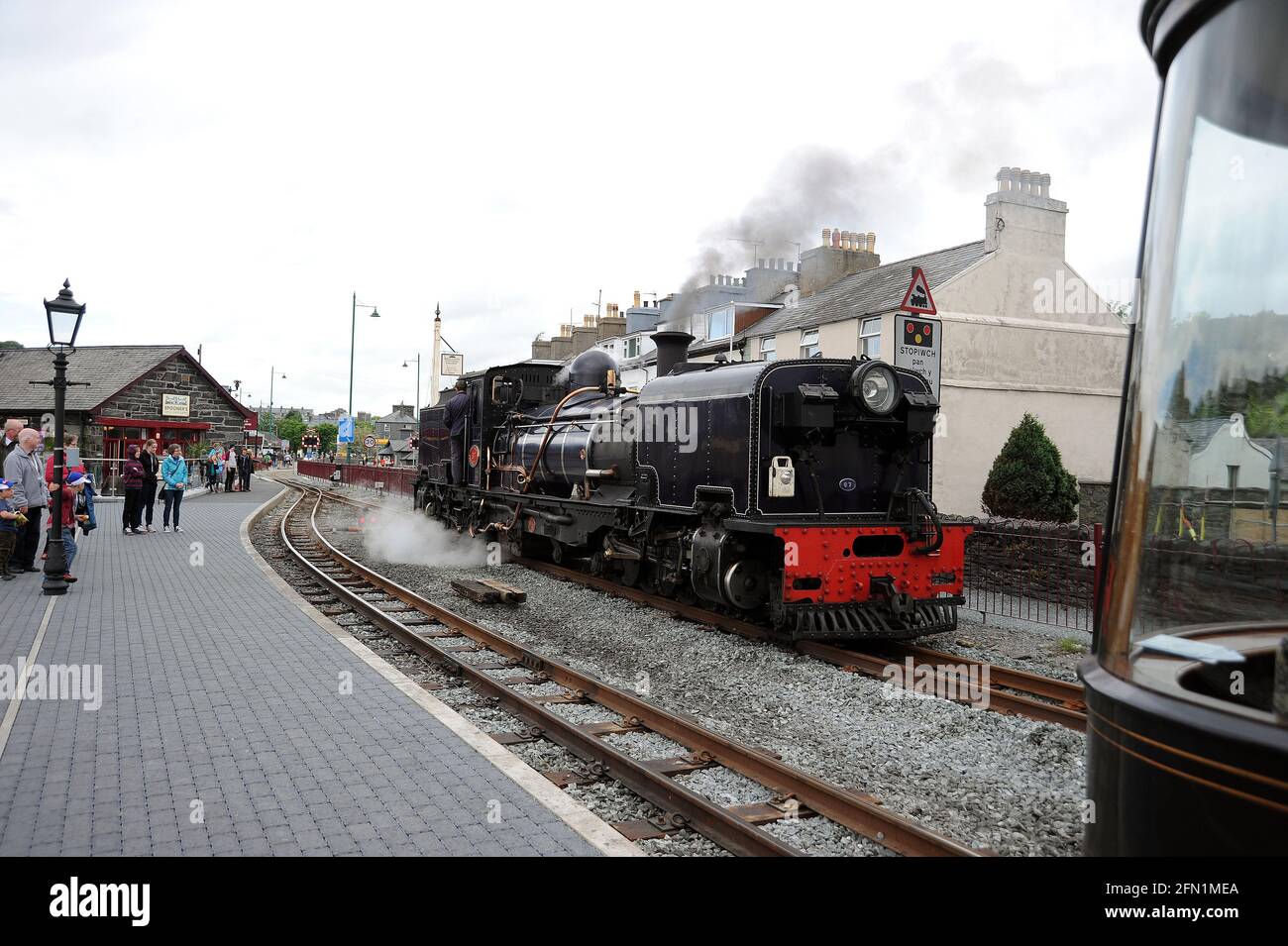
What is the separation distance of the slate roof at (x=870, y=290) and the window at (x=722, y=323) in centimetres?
136

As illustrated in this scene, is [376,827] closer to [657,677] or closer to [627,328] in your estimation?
[657,677]

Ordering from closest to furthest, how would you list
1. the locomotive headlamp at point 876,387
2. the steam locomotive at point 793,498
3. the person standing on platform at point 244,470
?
the steam locomotive at point 793,498, the locomotive headlamp at point 876,387, the person standing on platform at point 244,470

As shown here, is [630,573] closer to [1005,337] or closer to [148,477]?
[148,477]

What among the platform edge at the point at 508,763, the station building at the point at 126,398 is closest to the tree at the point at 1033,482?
the platform edge at the point at 508,763

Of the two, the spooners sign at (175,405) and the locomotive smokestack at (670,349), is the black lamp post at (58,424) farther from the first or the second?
the spooners sign at (175,405)

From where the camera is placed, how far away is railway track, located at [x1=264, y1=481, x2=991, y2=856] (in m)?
4.17

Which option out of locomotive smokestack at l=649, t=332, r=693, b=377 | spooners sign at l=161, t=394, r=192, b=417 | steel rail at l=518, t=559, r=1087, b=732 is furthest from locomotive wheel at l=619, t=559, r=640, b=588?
spooners sign at l=161, t=394, r=192, b=417

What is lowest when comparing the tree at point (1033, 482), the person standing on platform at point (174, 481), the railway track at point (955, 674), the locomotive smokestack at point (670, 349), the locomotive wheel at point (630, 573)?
the railway track at point (955, 674)

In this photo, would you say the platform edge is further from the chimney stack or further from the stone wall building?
the stone wall building

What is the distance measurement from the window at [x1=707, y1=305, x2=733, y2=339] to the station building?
2185cm

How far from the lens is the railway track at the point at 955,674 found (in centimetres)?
637

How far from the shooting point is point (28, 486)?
11383 mm
